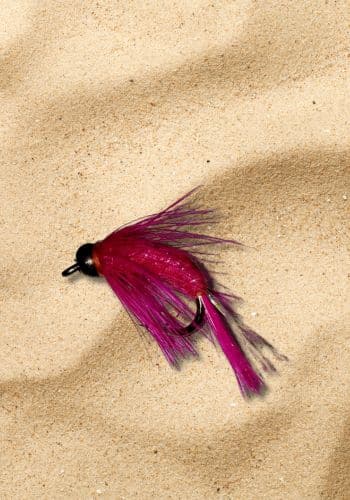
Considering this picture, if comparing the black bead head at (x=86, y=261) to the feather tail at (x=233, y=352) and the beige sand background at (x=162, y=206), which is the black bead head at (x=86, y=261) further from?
the feather tail at (x=233, y=352)

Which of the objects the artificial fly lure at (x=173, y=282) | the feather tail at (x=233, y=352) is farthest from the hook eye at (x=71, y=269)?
the feather tail at (x=233, y=352)

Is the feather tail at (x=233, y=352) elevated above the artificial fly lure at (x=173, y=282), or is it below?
below

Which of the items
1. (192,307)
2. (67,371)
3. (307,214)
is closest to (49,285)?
(67,371)

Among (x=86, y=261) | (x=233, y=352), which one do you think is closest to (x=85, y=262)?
(x=86, y=261)

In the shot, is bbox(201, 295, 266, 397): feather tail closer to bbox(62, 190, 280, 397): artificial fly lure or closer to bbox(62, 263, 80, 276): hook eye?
bbox(62, 190, 280, 397): artificial fly lure

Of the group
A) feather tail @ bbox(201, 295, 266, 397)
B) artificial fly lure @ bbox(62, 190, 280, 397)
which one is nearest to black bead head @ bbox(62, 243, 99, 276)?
artificial fly lure @ bbox(62, 190, 280, 397)

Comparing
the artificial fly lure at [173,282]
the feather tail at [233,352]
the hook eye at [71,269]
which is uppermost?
the hook eye at [71,269]
